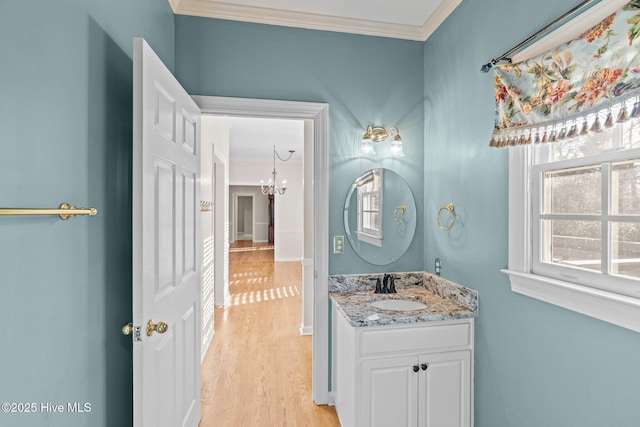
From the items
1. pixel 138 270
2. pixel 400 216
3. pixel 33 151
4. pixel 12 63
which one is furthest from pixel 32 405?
pixel 400 216

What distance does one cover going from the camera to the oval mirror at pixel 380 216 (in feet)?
7.55

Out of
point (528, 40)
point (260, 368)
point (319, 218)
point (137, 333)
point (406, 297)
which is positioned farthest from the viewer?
point (260, 368)

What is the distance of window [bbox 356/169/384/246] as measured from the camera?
2.31 meters

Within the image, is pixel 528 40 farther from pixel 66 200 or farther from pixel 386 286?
pixel 66 200

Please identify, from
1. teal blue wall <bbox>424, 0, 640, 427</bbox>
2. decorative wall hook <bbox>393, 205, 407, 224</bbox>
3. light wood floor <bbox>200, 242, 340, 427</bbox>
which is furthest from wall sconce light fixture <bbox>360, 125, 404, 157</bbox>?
light wood floor <bbox>200, 242, 340, 427</bbox>

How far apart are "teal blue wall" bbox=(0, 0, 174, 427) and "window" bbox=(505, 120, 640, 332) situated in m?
1.72

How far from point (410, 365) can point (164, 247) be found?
1366 mm

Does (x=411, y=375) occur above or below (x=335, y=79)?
below

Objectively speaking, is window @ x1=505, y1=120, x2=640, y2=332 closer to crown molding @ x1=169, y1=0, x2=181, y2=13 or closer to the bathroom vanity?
the bathroom vanity

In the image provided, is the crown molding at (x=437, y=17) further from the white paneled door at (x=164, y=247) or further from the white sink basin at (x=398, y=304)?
the white sink basin at (x=398, y=304)

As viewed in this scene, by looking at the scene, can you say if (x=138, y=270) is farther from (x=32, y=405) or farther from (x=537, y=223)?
(x=537, y=223)

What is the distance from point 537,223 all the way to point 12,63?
188cm

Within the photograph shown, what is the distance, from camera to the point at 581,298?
122cm

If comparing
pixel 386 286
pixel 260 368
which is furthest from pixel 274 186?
pixel 386 286
